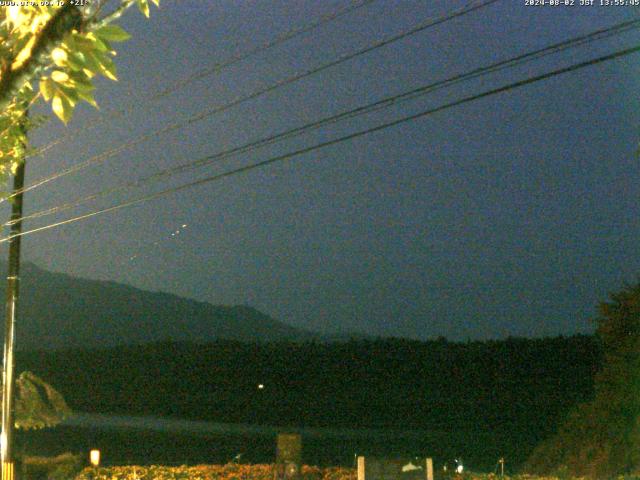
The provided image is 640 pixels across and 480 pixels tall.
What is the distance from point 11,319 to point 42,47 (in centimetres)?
1505

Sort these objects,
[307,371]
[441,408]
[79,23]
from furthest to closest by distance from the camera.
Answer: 1. [307,371]
2. [441,408]
3. [79,23]

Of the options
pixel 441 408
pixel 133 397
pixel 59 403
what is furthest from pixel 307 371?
pixel 59 403

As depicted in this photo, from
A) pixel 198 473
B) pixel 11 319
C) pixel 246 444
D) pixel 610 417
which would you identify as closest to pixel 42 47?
pixel 198 473

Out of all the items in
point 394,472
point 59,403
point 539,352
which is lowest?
point 394,472

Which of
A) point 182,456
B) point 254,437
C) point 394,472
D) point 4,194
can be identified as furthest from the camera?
point 254,437

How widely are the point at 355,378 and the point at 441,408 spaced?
51.4ft

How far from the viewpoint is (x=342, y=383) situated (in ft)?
269

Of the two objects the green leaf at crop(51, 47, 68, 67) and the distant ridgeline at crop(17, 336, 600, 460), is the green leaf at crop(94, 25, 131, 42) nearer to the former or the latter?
the green leaf at crop(51, 47, 68, 67)

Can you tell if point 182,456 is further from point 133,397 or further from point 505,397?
point 133,397

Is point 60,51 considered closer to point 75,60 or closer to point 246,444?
point 75,60

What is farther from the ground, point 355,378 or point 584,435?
point 355,378

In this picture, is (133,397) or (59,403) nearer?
(59,403)

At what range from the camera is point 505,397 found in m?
67.6

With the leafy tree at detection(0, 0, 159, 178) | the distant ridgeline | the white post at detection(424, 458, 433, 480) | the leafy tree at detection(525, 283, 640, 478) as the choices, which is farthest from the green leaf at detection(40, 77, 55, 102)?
the distant ridgeline
